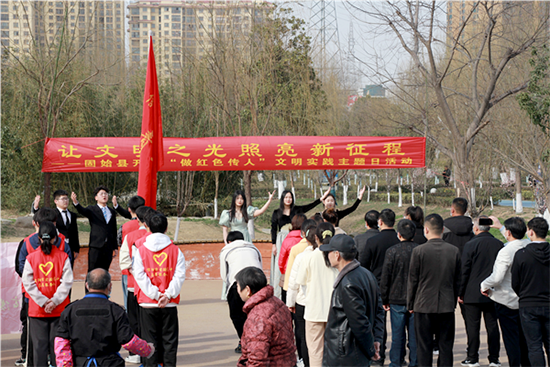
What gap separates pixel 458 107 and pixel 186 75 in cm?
1003

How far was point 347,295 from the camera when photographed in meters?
3.10

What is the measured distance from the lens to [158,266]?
4.11m

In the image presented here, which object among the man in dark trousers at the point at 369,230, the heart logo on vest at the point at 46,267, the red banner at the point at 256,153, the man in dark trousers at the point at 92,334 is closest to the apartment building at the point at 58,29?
the red banner at the point at 256,153

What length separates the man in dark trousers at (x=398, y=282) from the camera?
4754 mm

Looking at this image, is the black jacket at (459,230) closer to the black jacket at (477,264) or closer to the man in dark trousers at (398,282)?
the black jacket at (477,264)

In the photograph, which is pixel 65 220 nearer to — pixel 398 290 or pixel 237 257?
pixel 237 257

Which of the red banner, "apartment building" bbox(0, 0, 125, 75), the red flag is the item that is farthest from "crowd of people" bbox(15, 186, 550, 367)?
"apartment building" bbox(0, 0, 125, 75)

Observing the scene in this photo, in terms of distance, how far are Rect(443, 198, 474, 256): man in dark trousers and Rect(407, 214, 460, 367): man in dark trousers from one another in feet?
3.91

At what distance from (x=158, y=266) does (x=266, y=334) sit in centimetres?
163

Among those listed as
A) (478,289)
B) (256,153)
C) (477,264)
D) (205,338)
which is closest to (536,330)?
(478,289)

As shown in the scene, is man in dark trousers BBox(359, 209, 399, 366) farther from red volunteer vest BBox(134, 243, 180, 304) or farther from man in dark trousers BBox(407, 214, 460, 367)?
red volunteer vest BBox(134, 243, 180, 304)

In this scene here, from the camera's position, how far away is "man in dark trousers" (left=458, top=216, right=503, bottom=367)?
499 cm

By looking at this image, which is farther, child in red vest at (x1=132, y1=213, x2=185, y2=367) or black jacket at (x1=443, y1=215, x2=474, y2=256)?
black jacket at (x1=443, y1=215, x2=474, y2=256)

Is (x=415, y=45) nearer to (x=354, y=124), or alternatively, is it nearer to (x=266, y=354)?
(x=266, y=354)
